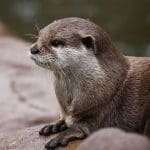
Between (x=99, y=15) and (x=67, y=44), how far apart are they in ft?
36.6

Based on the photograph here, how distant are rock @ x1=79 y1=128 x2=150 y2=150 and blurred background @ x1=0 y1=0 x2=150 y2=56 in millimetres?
10334

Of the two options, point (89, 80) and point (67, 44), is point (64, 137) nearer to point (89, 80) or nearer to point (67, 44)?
point (89, 80)

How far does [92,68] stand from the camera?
20.4 ft

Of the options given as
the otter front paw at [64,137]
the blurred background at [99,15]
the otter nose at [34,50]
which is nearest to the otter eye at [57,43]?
the otter nose at [34,50]

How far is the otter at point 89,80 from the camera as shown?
6.21m

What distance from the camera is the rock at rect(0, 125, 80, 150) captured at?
6453 millimetres

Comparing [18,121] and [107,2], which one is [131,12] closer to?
[107,2]

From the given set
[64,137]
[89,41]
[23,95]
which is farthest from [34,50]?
[23,95]

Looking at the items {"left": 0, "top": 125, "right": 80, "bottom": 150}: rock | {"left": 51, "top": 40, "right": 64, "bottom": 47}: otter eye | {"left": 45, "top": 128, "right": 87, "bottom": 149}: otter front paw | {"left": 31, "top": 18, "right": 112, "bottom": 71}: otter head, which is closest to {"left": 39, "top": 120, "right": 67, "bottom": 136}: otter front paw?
{"left": 0, "top": 125, "right": 80, "bottom": 150}: rock

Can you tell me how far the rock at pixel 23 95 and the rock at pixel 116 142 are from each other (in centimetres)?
353

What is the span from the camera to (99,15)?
17.4 meters

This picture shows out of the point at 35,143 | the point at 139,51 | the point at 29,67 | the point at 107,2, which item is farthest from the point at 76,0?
the point at 35,143

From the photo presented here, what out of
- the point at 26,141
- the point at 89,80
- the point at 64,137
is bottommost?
the point at 26,141

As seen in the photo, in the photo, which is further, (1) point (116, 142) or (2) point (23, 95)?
(2) point (23, 95)
